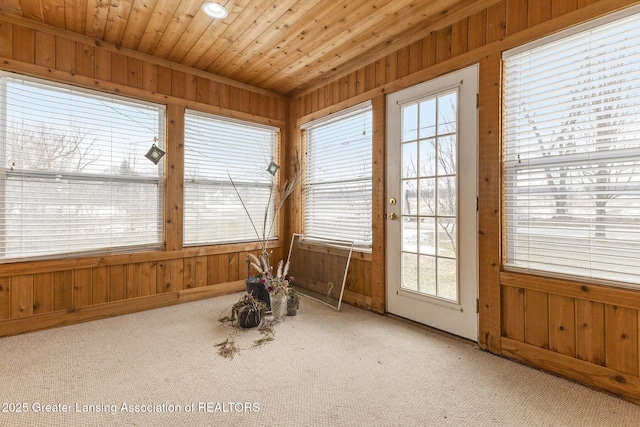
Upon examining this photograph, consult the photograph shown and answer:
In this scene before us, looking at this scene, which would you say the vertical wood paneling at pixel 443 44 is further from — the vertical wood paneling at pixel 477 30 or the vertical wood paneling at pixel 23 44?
the vertical wood paneling at pixel 23 44

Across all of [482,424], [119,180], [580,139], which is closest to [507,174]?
[580,139]

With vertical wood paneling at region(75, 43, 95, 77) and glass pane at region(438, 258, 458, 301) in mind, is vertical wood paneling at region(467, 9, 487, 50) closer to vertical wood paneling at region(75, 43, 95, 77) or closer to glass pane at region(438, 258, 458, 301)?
glass pane at region(438, 258, 458, 301)

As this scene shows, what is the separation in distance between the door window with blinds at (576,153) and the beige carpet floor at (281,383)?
0.80 m

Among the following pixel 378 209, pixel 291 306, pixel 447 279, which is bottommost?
pixel 291 306

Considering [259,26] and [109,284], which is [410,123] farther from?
[109,284]

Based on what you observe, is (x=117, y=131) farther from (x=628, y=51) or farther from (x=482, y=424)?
(x=628, y=51)

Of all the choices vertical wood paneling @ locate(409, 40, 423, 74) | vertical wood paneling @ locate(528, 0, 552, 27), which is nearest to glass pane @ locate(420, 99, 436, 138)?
vertical wood paneling @ locate(409, 40, 423, 74)

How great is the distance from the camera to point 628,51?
1.75 meters

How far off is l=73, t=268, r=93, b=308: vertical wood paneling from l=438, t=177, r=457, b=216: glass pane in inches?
126

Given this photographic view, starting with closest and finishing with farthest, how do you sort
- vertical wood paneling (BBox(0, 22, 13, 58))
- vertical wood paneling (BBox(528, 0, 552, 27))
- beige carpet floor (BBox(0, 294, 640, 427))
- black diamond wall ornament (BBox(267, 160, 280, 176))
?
beige carpet floor (BBox(0, 294, 640, 427)), vertical wood paneling (BBox(528, 0, 552, 27)), vertical wood paneling (BBox(0, 22, 13, 58)), black diamond wall ornament (BBox(267, 160, 280, 176))

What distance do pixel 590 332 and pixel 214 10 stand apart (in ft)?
11.2

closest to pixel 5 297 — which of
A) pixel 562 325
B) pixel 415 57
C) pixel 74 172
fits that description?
pixel 74 172

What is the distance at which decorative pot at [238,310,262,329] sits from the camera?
2.67 m

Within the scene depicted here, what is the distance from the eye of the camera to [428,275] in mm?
2660
